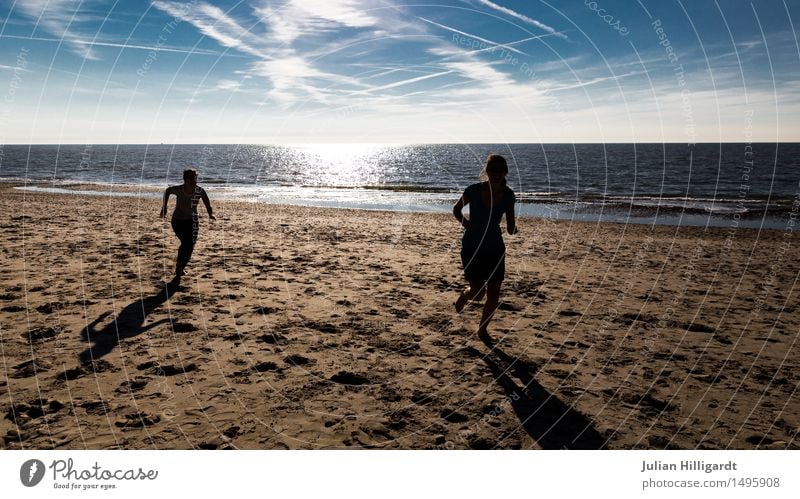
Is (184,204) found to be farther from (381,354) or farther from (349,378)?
(349,378)

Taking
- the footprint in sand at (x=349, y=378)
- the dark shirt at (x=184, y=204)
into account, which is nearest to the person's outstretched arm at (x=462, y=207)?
the footprint in sand at (x=349, y=378)

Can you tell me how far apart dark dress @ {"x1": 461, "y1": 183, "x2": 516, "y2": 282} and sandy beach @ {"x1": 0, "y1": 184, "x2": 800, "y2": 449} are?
3.54ft

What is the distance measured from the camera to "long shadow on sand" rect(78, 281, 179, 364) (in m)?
5.58

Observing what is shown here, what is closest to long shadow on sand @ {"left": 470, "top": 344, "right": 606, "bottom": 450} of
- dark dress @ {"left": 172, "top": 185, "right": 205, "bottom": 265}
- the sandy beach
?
the sandy beach

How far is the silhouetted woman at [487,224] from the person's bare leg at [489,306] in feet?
0.04

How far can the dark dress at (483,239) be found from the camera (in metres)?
5.58

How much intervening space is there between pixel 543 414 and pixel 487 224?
2297 mm

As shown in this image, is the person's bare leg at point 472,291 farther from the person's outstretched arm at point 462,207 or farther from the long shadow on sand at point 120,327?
the long shadow on sand at point 120,327

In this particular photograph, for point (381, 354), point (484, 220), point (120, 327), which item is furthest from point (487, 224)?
point (120, 327)

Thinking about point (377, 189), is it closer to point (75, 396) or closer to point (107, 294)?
point (107, 294)

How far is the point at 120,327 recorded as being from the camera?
638 centimetres
